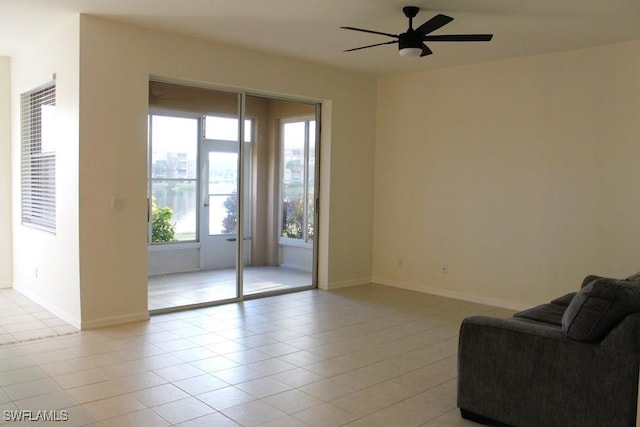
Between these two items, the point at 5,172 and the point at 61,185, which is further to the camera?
the point at 5,172

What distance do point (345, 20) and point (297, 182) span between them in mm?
2689

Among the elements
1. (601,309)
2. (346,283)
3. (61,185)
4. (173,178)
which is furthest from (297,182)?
(601,309)

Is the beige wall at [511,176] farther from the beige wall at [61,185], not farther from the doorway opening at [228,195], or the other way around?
the beige wall at [61,185]

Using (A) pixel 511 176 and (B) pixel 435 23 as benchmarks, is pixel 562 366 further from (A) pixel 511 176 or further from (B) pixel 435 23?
(A) pixel 511 176

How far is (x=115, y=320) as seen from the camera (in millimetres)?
4797

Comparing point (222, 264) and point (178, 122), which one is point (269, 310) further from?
point (178, 122)

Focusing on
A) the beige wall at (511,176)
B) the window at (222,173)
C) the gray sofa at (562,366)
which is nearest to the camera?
the gray sofa at (562,366)

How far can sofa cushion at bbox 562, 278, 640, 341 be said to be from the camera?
255 centimetres

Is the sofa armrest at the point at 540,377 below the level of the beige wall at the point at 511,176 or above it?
below

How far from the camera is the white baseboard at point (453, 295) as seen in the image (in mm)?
5777

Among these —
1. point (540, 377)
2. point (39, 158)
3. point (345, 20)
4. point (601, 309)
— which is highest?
point (345, 20)

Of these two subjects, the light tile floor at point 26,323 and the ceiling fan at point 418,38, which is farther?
the light tile floor at point 26,323

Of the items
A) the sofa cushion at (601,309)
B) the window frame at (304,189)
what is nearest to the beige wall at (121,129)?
the window frame at (304,189)

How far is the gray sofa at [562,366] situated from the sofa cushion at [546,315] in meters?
0.54
